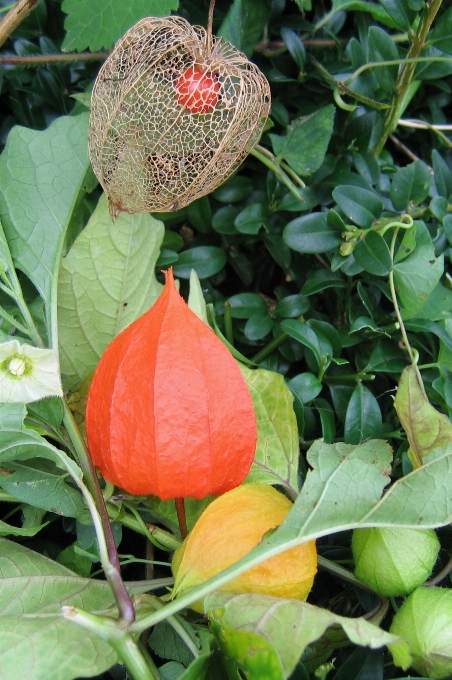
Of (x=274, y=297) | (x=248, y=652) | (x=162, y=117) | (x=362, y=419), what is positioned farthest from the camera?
(x=274, y=297)

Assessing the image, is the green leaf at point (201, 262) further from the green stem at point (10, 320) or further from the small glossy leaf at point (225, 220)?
the green stem at point (10, 320)

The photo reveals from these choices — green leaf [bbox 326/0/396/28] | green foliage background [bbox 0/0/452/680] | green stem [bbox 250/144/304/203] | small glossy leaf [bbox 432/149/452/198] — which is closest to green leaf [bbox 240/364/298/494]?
green foliage background [bbox 0/0/452/680]

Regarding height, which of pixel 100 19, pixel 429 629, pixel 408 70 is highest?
pixel 100 19

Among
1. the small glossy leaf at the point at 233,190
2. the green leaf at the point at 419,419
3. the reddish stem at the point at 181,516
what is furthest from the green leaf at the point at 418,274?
the reddish stem at the point at 181,516

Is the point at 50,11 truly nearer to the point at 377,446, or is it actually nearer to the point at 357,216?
the point at 357,216

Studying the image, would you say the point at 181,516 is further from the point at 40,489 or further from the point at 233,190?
the point at 233,190

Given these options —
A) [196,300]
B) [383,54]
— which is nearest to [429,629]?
[196,300]
